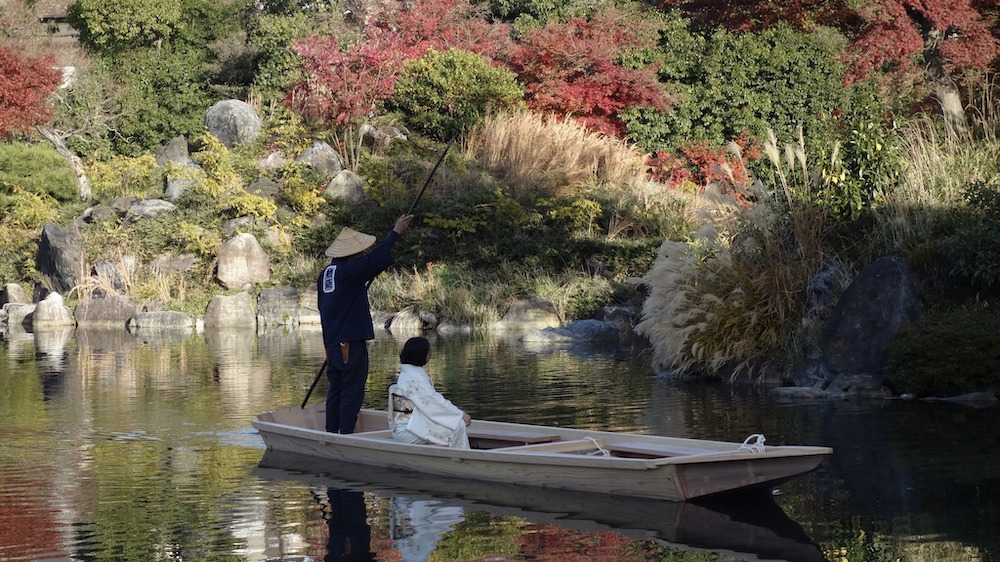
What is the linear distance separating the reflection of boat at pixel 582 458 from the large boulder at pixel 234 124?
21631mm

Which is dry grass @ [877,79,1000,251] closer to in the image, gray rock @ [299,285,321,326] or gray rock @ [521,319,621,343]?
gray rock @ [521,319,621,343]

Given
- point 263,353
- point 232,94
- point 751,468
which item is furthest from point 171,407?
point 232,94

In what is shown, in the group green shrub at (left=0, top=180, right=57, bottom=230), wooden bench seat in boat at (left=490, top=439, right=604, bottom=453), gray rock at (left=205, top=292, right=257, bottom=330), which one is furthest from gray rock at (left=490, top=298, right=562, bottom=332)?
wooden bench seat in boat at (left=490, top=439, right=604, bottom=453)

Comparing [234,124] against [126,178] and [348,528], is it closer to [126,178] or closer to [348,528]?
[126,178]

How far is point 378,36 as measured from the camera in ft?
107

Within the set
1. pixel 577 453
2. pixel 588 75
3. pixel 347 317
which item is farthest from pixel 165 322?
pixel 577 453

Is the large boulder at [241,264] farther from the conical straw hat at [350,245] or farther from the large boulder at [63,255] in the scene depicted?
the conical straw hat at [350,245]

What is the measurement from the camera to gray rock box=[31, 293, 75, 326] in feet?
86.8

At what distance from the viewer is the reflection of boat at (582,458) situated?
8.17 meters

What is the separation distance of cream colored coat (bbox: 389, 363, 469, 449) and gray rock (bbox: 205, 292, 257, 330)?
16.6 metres

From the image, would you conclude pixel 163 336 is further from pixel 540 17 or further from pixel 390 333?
pixel 540 17

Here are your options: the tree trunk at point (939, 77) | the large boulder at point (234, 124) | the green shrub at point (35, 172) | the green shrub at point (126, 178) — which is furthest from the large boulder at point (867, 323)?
the green shrub at point (35, 172)

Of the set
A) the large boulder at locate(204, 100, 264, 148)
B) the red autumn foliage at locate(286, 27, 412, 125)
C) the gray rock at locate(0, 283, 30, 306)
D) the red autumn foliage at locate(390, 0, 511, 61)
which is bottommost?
the gray rock at locate(0, 283, 30, 306)

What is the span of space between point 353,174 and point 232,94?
776cm
